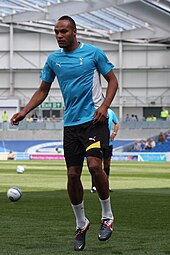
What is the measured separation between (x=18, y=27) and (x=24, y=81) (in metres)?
5.56

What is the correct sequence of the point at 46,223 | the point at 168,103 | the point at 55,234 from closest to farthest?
the point at 55,234, the point at 46,223, the point at 168,103

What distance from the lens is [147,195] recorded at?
1759cm

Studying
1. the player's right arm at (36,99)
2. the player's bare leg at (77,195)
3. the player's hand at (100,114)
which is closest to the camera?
the player's hand at (100,114)

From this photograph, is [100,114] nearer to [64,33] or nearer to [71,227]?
[64,33]

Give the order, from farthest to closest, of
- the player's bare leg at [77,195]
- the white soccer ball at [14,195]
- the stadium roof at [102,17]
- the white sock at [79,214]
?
the stadium roof at [102,17]
the white soccer ball at [14,195]
the white sock at [79,214]
the player's bare leg at [77,195]

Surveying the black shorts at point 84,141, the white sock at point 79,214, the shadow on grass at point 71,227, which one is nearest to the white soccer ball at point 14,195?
the shadow on grass at point 71,227

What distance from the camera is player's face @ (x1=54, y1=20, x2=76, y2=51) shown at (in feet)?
27.2

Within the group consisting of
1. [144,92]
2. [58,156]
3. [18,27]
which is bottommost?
[58,156]

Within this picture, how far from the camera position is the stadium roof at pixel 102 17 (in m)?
53.7

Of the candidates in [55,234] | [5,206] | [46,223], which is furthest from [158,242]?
[5,206]

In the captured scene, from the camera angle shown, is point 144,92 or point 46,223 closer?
point 46,223

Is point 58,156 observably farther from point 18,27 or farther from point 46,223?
point 46,223

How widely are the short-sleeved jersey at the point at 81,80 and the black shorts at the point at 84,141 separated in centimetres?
8

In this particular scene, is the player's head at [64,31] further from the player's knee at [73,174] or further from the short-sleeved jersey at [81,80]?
the player's knee at [73,174]
